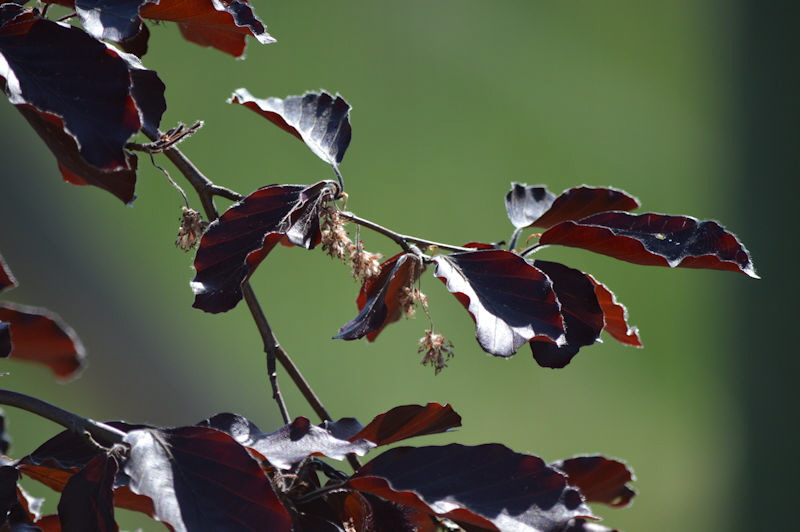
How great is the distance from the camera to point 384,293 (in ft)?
1.28

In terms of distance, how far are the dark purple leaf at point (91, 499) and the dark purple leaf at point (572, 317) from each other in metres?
0.18

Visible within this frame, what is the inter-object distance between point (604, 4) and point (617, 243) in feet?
6.44

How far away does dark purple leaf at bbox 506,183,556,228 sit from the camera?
0.48 m

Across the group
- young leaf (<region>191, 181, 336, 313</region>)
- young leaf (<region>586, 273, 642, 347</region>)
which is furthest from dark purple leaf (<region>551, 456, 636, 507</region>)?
young leaf (<region>191, 181, 336, 313</region>)

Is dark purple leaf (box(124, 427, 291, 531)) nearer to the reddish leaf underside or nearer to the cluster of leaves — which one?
the cluster of leaves

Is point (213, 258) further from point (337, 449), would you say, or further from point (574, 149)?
point (574, 149)

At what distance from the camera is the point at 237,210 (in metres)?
0.36

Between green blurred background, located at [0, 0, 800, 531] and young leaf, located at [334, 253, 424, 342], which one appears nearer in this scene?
young leaf, located at [334, 253, 424, 342]

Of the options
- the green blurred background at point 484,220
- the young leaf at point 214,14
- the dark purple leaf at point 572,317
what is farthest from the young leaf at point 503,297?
the green blurred background at point 484,220

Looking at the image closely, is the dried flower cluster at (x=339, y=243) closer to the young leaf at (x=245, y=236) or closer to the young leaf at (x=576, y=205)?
the young leaf at (x=245, y=236)

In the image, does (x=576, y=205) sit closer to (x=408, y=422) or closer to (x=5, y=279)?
(x=408, y=422)

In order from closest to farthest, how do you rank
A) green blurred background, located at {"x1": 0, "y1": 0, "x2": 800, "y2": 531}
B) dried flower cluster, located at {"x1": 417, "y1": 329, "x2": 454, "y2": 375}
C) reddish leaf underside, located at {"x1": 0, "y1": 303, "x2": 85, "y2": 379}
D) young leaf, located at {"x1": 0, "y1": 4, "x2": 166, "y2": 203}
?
1. young leaf, located at {"x1": 0, "y1": 4, "x2": 166, "y2": 203}
2. dried flower cluster, located at {"x1": 417, "y1": 329, "x2": 454, "y2": 375}
3. reddish leaf underside, located at {"x1": 0, "y1": 303, "x2": 85, "y2": 379}
4. green blurred background, located at {"x1": 0, "y1": 0, "x2": 800, "y2": 531}

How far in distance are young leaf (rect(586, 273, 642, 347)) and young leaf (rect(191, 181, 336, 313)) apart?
0.50 ft

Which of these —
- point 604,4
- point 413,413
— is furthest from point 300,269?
point 413,413
